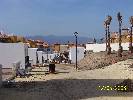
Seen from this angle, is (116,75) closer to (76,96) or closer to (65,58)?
(76,96)

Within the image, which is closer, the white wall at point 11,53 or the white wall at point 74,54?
the white wall at point 11,53

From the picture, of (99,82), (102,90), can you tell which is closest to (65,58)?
(99,82)
